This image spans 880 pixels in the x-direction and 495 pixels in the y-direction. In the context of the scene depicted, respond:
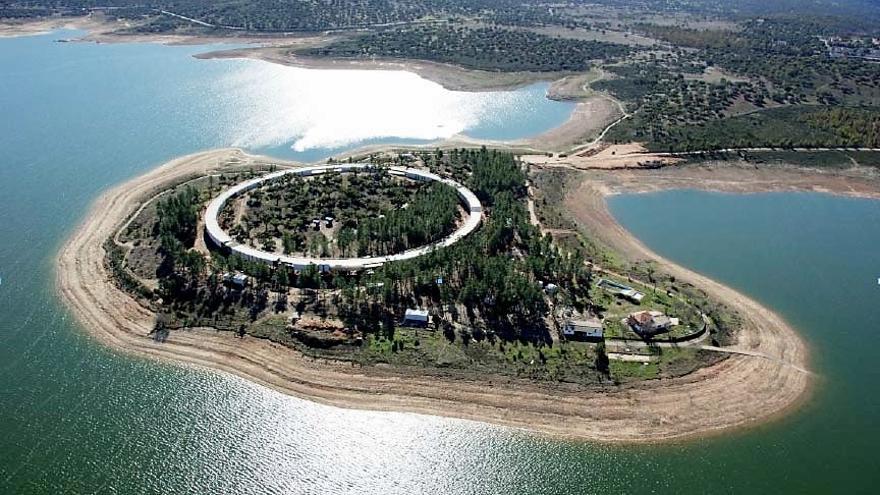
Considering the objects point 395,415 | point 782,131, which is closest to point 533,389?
point 395,415

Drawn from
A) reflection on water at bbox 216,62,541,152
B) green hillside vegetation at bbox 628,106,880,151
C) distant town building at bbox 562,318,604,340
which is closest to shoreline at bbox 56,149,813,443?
distant town building at bbox 562,318,604,340

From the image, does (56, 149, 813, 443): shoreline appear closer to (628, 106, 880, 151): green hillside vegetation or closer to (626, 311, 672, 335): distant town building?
(626, 311, 672, 335): distant town building

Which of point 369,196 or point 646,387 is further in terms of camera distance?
point 369,196

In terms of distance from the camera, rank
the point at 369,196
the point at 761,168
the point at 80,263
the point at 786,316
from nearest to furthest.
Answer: the point at 786,316 < the point at 80,263 < the point at 369,196 < the point at 761,168

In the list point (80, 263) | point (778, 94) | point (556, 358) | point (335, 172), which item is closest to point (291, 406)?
point (556, 358)

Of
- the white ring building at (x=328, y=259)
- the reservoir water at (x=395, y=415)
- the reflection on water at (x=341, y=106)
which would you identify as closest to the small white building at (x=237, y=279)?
the white ring building at (x=328, y=259)

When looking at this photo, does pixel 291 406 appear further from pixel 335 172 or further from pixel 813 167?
pixel 813 167

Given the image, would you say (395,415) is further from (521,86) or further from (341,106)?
(521,86)
